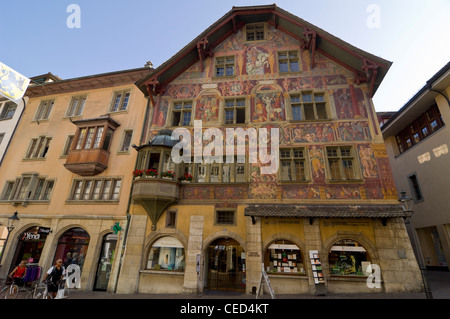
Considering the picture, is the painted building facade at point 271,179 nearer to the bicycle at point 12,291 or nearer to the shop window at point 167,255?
the shop window at point 167,255

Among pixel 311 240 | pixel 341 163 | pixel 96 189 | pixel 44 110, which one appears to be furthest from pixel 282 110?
pixel 44 110

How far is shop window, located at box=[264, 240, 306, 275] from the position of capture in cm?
1076

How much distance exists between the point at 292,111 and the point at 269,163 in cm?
374

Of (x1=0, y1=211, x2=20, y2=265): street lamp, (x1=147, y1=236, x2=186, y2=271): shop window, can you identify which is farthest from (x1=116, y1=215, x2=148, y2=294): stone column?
(x1=0, y1=211, x2=20, y2=265): street lamp

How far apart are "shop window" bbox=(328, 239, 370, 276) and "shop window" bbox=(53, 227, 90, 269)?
531 inches

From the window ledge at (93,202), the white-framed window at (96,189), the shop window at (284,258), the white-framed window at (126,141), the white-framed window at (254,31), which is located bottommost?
the shop window at (284,258)

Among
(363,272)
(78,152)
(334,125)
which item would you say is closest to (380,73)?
(334,125)

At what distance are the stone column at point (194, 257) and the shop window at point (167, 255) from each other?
56 centimetres

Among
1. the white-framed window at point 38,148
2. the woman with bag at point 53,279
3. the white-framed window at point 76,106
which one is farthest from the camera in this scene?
the white-framed window at point 76,106

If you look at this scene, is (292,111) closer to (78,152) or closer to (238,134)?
(238,134)

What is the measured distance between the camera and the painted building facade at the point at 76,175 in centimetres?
1320

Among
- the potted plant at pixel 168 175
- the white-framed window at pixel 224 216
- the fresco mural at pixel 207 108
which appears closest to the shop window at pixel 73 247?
the potted plant at pixel 168 175

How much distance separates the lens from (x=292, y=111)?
45.2 ft

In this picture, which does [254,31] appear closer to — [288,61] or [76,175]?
[288,61]
